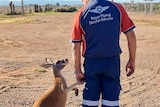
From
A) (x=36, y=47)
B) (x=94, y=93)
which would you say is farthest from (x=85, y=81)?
(x=36, y=47)

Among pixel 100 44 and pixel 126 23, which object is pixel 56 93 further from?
pixel 126 23

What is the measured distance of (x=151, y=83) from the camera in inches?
422

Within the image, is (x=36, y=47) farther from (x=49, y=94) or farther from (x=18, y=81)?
(x=49, y=94)

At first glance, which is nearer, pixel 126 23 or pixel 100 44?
pixel 100 44

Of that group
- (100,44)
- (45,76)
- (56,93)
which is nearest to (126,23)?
(100,44)

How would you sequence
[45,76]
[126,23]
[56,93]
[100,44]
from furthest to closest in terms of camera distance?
1. [45,76]
2. [56,93]
3. [126,23]
4. [100,44]

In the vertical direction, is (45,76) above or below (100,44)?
below

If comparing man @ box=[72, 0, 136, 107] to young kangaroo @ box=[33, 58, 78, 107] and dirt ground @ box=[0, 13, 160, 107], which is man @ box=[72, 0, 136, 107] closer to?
young kangaroo @ box=[33, 58, 78, 107]

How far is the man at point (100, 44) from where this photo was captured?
4.89 metres

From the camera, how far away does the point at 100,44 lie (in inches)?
194

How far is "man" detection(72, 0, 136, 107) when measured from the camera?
4.89 m

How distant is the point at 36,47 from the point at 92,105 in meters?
14.6

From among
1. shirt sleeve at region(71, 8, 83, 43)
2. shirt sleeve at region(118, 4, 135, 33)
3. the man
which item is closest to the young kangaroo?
the man

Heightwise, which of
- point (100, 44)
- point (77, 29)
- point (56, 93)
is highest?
point (77, 29)
